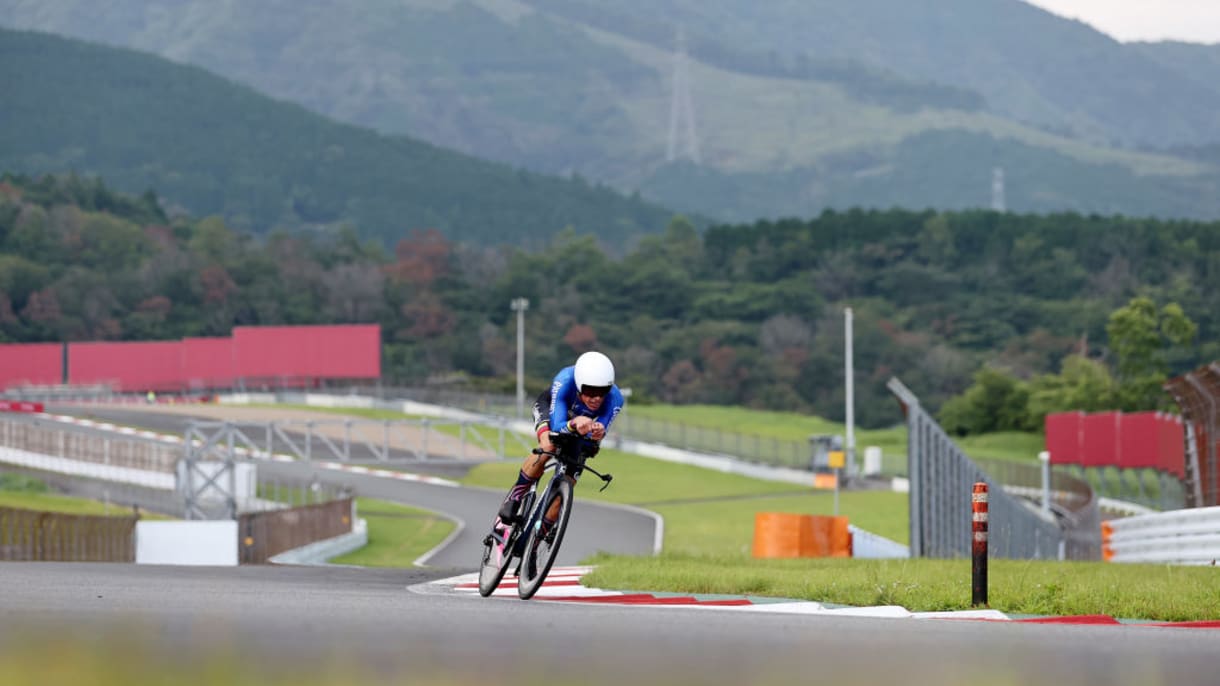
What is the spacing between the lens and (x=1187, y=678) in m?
8.55

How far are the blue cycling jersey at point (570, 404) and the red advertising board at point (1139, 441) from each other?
55.7 metres

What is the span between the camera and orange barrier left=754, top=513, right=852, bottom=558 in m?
33.9

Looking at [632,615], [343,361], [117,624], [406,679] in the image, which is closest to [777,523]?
[632,615]

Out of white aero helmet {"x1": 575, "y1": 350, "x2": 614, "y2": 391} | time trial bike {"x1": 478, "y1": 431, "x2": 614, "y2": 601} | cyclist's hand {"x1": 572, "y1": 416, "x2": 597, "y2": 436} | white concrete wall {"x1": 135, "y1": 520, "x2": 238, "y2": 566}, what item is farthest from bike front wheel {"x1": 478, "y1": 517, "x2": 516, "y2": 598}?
white concrete wall {"x1": 135, "y1": 520, "x2": 238, "y2": 566}

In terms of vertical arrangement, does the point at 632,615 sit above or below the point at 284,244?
below

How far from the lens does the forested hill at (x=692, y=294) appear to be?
500 ft

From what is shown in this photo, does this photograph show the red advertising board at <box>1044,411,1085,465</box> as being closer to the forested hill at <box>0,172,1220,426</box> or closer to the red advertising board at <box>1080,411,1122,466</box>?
the red advertising board at <box>1080,411,1122,466</box>

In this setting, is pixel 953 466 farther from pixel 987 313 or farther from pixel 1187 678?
pixel 987 313

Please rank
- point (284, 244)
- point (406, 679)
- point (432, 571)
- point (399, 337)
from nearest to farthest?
point (406, 679), point (432, 571), point (399, 337), point (284, 244)

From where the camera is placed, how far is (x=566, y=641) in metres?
10.1

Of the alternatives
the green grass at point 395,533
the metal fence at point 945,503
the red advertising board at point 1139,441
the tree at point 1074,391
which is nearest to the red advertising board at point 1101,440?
the red advertising board at point 1139,441

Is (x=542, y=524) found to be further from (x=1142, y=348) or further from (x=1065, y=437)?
(x=1142, y=348)

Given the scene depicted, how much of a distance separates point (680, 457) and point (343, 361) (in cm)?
2648

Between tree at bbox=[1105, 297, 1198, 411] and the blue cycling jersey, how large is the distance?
329 ft
